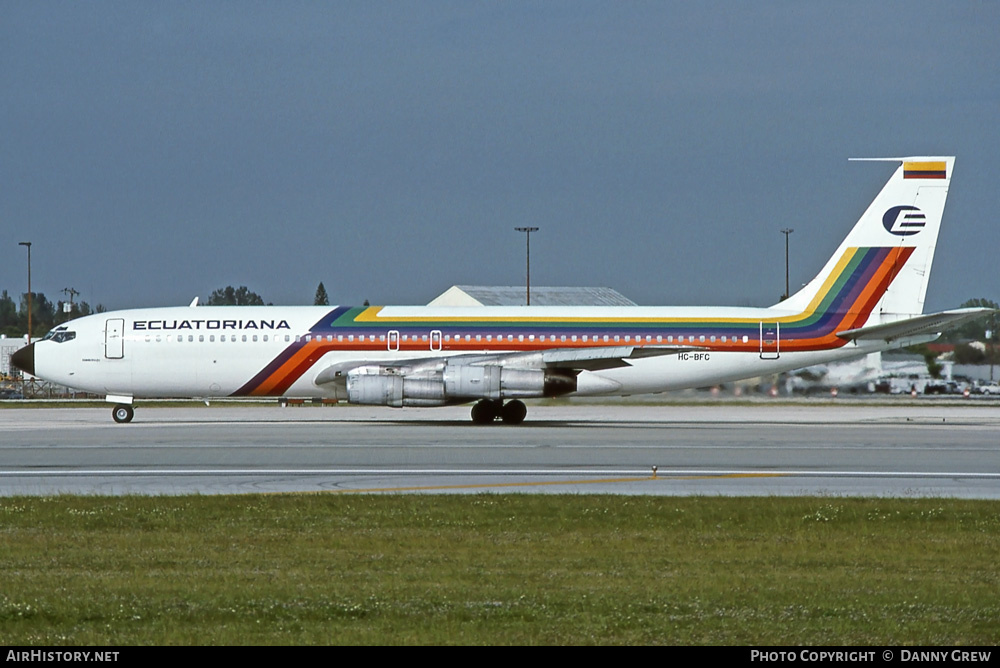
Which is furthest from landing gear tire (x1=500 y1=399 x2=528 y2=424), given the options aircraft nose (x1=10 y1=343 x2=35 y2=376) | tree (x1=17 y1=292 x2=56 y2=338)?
tree (x1=17 y1=292 x2=56 y2=338)

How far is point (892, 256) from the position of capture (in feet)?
125

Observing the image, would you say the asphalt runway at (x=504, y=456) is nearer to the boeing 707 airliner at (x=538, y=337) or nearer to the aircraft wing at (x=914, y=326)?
the boeing 707 airliner at (x=538, y=337)

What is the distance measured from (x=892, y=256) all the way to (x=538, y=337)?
37.8 ft

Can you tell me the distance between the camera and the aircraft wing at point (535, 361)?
35.6 metres

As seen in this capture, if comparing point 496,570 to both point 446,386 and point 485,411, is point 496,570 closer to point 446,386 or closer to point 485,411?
point 446,386

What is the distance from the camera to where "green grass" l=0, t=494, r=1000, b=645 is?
8.70 metres

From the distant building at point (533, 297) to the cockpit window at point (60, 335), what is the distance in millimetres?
57353

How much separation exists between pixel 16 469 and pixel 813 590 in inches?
632

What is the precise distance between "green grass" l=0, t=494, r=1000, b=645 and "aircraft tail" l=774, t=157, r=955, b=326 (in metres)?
21.8

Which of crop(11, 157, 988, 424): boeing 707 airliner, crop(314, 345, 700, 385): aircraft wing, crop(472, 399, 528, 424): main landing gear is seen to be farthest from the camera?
crop(472, 399, 528, 424): main landing gear

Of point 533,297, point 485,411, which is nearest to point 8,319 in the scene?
point 533,297

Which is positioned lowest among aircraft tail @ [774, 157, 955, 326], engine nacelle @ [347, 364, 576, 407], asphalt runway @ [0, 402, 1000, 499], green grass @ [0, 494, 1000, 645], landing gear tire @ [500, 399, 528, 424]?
green grass @ [0, 494, 1000, 645]

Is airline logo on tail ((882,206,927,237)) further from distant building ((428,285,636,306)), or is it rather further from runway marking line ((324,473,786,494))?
distant building ((428,285,636,306))

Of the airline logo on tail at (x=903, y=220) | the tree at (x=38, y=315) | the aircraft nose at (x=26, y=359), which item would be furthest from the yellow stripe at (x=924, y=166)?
the tree at (x=38, y=315)
